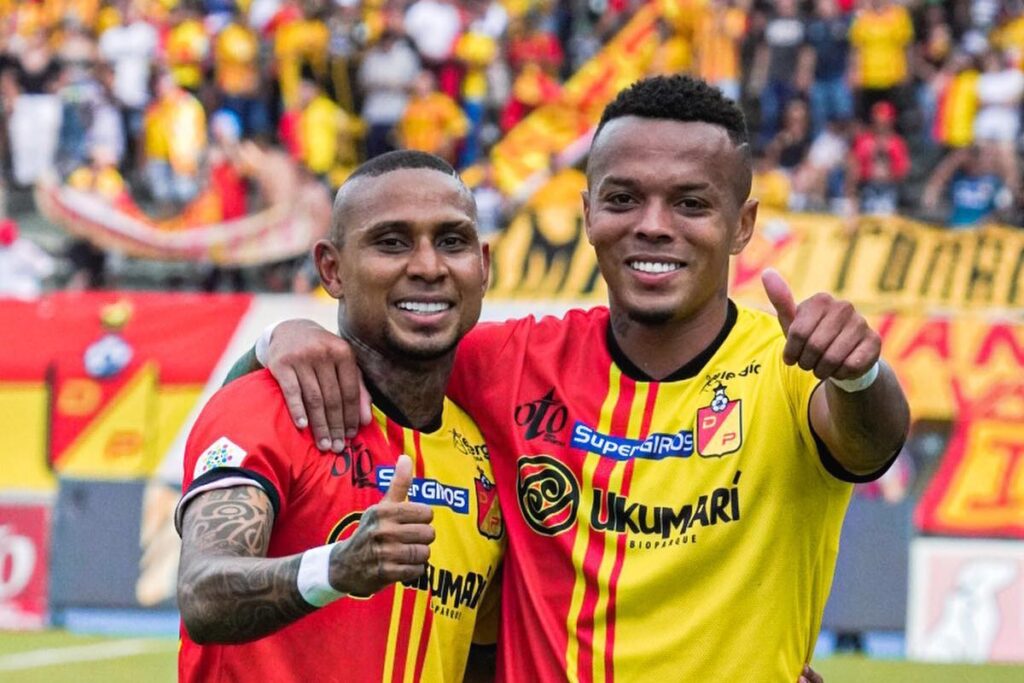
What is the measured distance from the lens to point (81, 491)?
46.7 feet

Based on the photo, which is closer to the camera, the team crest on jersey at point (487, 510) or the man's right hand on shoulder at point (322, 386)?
the man's right hand on shoulder at point (322, 386)

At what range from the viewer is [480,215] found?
702 inches

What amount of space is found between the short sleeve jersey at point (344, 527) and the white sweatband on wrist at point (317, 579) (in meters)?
0.40

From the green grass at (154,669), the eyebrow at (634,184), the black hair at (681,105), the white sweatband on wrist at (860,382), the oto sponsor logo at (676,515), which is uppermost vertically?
the black hair at (681,105)

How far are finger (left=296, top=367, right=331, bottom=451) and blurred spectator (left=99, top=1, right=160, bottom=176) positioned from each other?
56.8ft

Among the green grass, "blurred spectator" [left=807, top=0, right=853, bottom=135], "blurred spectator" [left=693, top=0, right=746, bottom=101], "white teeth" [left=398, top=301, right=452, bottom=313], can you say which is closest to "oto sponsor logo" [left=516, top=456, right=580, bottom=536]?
"white teeth" [left=398, top=301, right=452, bottom=313]

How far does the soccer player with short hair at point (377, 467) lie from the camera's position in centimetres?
394

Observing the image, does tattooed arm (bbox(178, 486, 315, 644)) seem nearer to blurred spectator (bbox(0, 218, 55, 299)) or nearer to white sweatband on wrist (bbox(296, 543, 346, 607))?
white sweatband on wrist (bbox(296, 543, 346, 607))

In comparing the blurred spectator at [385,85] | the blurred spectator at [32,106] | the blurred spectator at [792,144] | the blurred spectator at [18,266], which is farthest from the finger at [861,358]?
the blurred spectator at [32,106]

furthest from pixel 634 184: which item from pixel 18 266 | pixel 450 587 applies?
pixel 18 266

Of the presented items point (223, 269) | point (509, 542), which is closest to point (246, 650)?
point (509, 542)

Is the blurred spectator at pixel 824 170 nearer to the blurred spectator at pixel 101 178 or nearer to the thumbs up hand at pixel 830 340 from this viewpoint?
the blurred spectator at pixel 101 178

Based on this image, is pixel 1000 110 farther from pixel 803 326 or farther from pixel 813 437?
pixel 803 326

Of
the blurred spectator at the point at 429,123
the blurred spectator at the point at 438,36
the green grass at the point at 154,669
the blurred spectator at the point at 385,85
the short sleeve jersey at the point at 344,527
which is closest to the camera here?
the short sleeve jersey at the point at 344,527
